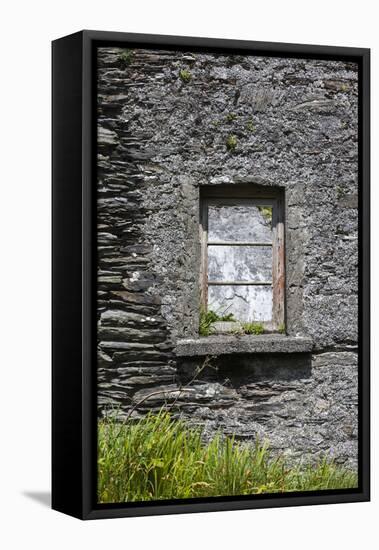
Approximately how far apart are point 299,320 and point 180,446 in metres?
1.14

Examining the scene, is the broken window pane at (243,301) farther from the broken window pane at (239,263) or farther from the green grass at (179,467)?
the green grass at (179,467)

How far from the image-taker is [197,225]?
820cm

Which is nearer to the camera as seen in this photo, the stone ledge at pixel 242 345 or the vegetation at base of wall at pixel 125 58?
the vegetation at base of wall at pixel 125 58

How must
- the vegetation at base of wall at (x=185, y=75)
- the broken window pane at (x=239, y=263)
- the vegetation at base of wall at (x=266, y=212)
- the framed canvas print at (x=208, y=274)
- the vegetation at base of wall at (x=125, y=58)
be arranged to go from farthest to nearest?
1. the vegetation at base of wall at (x=266, y=212)
2. the broken window pane at (x=239, y=263)
3. the vegetation at base of wall at (x=185, y=75)
4. the vegetation at base of wall at (x=125, y=58)
5. the framed canvas print at (x=208, y=274)

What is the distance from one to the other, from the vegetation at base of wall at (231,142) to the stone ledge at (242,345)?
3.74 feet

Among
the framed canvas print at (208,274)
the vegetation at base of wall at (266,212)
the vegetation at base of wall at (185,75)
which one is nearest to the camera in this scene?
the framed canvas print at (208,274)

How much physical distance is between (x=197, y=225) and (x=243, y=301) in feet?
1.88

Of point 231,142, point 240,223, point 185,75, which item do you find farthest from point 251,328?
point 185,75

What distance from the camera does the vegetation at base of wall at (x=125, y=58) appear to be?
25.6 ft

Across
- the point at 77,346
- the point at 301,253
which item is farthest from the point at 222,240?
the point at 77,346

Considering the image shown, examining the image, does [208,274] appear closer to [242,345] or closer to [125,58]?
[242,345]

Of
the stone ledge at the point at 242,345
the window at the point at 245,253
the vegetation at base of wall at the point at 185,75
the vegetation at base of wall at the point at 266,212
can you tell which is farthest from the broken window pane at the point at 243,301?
the vegetation at base of wall at the point at 185,75

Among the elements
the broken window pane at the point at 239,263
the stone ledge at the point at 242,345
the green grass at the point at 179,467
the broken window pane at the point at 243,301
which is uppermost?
the broken window pane at the point at 239,263

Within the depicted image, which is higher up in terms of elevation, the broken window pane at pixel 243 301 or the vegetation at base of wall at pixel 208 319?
the broken window pane at pixel 243 301
